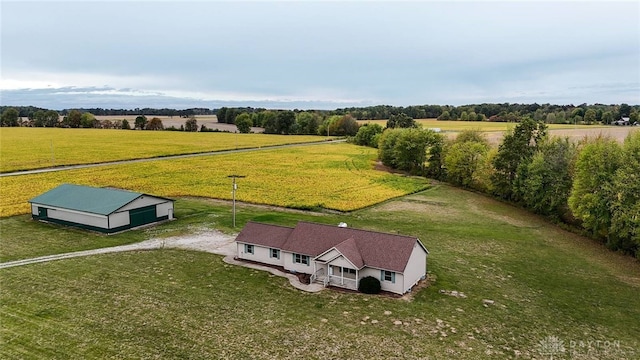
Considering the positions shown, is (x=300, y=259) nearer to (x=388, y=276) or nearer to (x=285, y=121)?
(x=388, y=276)

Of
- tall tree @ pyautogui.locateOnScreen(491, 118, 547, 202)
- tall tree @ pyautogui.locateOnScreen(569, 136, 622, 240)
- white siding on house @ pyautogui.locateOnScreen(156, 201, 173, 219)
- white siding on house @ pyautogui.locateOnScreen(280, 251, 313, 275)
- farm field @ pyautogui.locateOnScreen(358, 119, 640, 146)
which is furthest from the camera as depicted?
farm field @ pyautogui.locateOnScreen(358, 119, 640, 146)

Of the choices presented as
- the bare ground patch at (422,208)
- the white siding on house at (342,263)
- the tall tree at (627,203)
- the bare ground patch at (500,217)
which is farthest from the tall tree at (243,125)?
the white siding on house at (342,263)

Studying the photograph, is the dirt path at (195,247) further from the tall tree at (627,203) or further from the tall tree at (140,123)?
the tall tree at (140,123)

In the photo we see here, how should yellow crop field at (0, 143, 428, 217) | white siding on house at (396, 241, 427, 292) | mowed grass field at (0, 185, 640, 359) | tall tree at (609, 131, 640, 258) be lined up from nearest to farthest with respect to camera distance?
mowed grass field at (0, 185, 640, 359) → white siding on house at (396, 241, 427, 292) → tall tree at (609, 131, 640, 258) → yellow crop field at (0, 143, 428, 217)

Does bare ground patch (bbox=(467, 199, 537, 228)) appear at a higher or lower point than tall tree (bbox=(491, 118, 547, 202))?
lower

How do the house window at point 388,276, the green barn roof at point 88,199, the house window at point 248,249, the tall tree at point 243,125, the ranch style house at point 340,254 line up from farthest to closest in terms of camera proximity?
the tall tree at point 243,125, the green barn roof at point 88,199, the house window at point 248,249, the ranch style house at point 340,254, the house window at point 388,276

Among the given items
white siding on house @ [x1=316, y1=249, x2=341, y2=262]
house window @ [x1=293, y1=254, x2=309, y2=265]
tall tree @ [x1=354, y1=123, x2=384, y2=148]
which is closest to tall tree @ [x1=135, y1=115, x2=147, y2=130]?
tall tree @ [x1=354, y1=123, x2=384, y2=148]

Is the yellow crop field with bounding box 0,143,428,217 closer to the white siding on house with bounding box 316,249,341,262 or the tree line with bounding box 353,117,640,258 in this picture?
the tree line with bounding box 353,117,640,258
